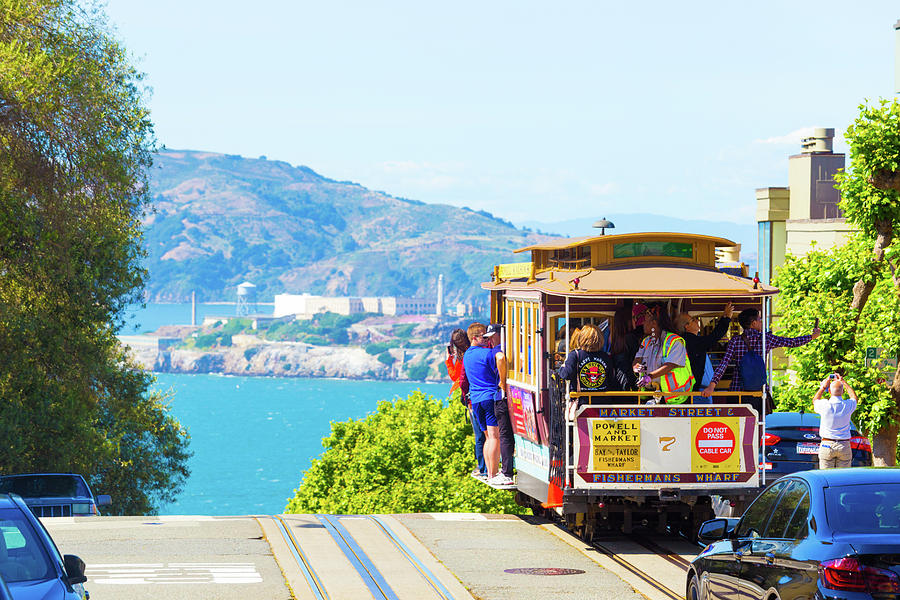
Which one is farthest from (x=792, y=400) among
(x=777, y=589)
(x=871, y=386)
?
(x=777, y=589)

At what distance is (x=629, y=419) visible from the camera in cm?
1324

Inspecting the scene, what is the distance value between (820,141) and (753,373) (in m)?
35.9

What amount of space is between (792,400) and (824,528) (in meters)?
21.2

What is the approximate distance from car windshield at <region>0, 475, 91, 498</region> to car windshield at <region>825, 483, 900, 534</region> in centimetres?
1247

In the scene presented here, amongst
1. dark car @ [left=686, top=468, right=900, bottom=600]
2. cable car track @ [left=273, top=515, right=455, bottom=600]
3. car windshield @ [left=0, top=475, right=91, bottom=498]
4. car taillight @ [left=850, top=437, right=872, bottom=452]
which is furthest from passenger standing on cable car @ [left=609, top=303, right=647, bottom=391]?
car windshield @ [left=0, top=475, right=91, bottom=498]

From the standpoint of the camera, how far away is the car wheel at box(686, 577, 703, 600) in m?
9.32

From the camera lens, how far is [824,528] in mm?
7074

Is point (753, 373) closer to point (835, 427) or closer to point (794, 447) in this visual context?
point (835, 427)

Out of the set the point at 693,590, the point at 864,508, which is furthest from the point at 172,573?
the point at 864,508

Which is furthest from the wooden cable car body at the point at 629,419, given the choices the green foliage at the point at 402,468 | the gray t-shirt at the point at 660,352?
the green foliage at the point at 402,468

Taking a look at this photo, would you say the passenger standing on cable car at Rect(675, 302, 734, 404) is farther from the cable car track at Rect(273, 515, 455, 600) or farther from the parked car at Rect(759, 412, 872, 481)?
the cable car track at Rect(273, 515, 455, 600)

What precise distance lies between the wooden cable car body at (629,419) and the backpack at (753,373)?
0.40ft

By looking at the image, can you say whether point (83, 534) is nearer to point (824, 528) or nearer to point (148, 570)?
point (148, 570)

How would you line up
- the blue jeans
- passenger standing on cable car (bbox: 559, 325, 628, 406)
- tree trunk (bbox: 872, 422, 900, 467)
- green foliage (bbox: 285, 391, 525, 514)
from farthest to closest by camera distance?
1. green foliage (bbox: 285, 391, 525, 514)
2. tree trunk (bbox: 872, 422, 900, 467)
3. the blue jeans
4. passenger standing on cable car (bbox: 559, 325, 628, 406)
